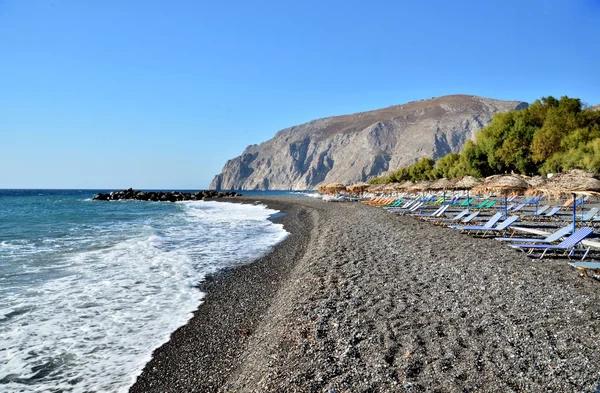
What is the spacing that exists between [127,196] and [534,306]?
65.4m

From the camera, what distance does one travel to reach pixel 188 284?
758 cm

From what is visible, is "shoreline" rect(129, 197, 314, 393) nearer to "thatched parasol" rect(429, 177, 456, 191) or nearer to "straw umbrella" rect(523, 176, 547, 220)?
"straw umbrella" rect(523, 176, 547, 220)

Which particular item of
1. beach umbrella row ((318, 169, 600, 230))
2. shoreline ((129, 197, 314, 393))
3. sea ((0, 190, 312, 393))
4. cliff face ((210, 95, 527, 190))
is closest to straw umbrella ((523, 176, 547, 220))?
beach umbrella row ((318, 169, 600, 230))

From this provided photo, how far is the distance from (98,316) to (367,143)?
150059 mm

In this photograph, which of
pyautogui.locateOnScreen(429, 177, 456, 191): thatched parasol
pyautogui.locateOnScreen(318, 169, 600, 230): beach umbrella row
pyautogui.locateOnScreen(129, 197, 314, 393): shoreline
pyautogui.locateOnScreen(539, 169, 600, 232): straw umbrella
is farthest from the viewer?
pyautogui.locateOnScreen(429, 177, 456, 191): thatched parasol

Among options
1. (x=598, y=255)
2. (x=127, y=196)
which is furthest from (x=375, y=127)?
(x=598, y=255)

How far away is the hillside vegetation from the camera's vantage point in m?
30.5

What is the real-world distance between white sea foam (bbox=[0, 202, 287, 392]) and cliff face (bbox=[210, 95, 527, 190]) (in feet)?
414

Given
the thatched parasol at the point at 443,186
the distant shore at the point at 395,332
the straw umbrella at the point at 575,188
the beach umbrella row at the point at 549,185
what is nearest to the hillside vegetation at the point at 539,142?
the thatched parasol at the point at 443,186

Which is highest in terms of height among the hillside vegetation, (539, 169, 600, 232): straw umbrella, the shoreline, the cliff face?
the cliff face

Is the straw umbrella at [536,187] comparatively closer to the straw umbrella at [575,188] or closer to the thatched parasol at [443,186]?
the straw umbrella at [575,188]

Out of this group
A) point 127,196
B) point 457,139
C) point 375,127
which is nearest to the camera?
point 127,196

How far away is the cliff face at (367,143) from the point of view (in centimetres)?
13650

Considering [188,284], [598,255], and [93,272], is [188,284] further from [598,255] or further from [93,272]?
[598,255]
